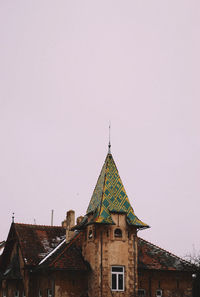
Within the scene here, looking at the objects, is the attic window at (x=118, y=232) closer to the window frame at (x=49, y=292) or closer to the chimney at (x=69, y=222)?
the chimney at (x=69, y=222)

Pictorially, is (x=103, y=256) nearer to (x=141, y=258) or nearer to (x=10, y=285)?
(x=141, y=258)

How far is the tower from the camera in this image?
29016 millimetres

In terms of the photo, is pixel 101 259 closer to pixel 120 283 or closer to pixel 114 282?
pixel 114 282

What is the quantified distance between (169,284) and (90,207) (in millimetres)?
8505

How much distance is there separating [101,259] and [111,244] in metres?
1.26

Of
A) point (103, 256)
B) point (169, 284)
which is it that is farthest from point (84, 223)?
point (169, 284)

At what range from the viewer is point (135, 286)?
2970 centimetres

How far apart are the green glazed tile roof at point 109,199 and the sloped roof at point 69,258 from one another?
112 inches

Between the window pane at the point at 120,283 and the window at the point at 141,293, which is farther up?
the window pane at the point at 120,283

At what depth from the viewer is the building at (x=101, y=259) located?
29.4 meters

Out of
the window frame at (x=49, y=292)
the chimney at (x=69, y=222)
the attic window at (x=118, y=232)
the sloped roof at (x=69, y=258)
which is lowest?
the window frame at (x=49, y=292)

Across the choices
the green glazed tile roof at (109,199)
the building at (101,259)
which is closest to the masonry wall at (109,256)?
the building at (101,259)

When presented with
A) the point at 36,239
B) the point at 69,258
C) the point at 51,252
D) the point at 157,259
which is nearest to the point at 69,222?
the point at 51,252

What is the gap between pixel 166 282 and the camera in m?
32.8
